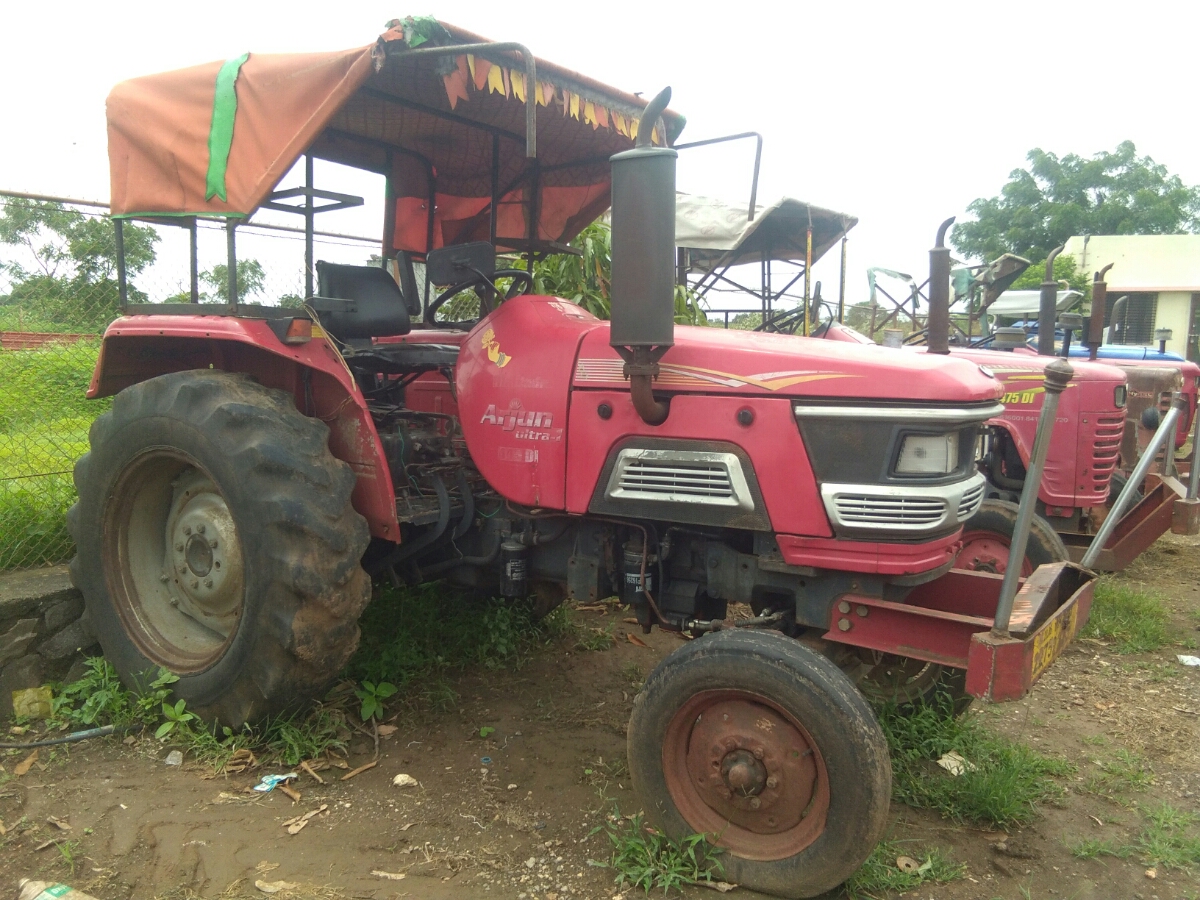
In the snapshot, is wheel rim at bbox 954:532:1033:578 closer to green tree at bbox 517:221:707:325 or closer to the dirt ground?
the dirt ground

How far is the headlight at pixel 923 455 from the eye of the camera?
98.2 inches

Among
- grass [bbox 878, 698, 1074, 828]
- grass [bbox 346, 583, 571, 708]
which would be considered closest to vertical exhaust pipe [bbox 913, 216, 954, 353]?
grass [bbox 878, 698, 1074, 828]

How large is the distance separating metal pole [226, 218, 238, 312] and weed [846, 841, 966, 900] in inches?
112

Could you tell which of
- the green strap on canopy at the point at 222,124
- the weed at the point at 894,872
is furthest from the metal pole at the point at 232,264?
the weed at the point at 894,872

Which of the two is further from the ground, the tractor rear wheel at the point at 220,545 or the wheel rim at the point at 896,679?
the tractor rear wheel at the point at 220,545

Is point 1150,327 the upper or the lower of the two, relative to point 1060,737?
upper

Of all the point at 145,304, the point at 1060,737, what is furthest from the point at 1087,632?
the point at 145,304

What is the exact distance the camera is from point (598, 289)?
6730 millimetres

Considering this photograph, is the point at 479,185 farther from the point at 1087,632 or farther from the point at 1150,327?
the point at 1150,327

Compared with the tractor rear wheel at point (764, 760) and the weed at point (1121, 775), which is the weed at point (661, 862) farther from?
the weed at point (1121, 775)

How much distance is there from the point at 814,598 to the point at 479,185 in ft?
9.37

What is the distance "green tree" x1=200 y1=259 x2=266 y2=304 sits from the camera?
12.4 feet

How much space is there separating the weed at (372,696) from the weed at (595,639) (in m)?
1.12

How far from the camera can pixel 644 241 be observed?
234cm
